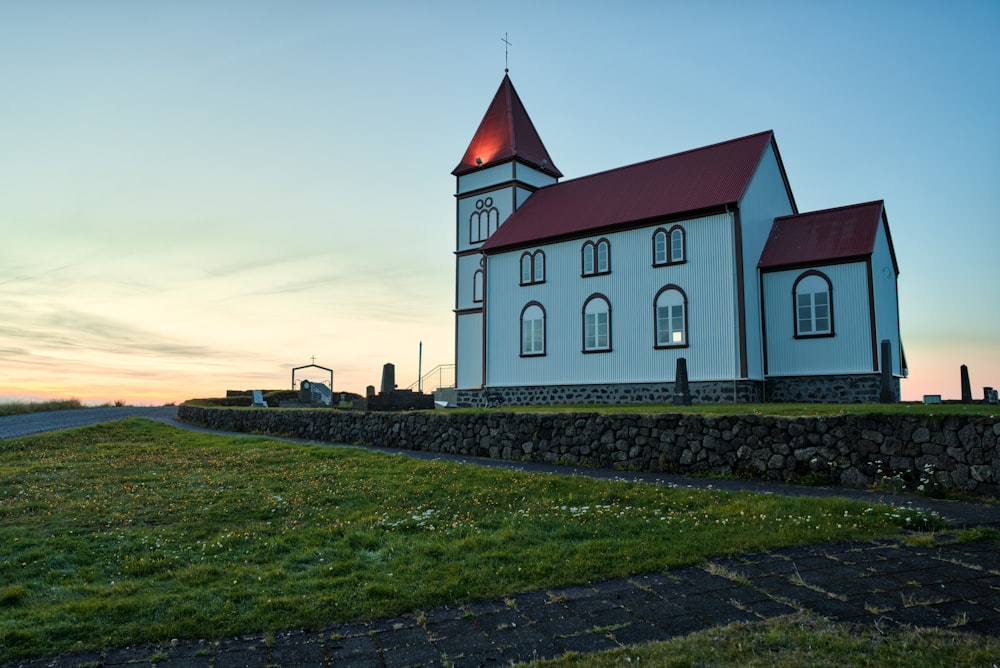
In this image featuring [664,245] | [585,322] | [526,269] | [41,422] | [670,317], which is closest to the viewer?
[670,317]

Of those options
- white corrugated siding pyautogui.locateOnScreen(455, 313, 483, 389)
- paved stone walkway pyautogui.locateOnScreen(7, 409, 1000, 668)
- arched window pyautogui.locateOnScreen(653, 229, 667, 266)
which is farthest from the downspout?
paved stone walkway pyautogui.locateOnScreen(7, 409, 1000, 668)

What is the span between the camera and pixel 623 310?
96.1 feet

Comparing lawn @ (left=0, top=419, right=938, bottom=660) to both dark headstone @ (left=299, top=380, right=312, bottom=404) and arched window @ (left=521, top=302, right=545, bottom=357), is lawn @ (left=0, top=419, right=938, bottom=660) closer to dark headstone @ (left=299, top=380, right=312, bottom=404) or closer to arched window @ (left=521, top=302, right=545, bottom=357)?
arched window @ (left=521, top=302, right=545, bottom=357)

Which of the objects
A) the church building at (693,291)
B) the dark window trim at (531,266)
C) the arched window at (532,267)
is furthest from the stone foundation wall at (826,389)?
the arched window at (532,267)

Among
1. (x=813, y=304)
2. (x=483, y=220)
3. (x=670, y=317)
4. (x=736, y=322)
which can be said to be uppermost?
(x=483, y=220)

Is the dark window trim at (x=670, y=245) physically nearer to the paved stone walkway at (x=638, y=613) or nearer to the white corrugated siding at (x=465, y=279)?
the white corrugated siding at (x=465, y=279)

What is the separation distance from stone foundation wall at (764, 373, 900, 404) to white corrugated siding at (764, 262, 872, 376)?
26cm

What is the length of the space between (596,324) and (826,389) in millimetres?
9284

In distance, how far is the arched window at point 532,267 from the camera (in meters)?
32.2

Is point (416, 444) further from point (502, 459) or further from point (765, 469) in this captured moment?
point (765, 469)

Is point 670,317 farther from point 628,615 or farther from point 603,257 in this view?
point 628,615

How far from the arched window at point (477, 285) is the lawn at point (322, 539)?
77.2ft

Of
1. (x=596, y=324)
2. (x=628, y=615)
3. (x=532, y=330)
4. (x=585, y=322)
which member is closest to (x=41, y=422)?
(x=532, y=330)

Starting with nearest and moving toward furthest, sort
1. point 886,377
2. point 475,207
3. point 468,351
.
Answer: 1. point 886,377
2. point 468,351
3. point 475,207
